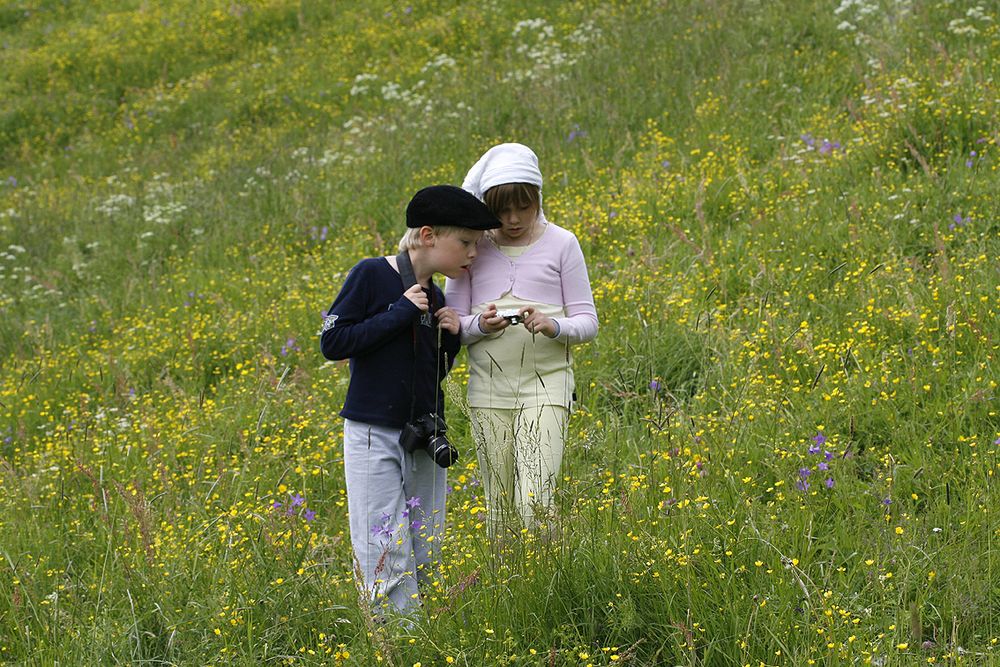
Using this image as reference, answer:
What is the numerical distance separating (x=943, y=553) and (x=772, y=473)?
81 cm

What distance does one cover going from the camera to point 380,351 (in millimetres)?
3531

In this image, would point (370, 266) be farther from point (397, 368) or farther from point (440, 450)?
point (440, 450)

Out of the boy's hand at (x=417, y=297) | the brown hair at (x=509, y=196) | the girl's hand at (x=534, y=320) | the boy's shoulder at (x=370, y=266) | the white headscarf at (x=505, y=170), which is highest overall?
the white headscarf at (x=505, y=170)

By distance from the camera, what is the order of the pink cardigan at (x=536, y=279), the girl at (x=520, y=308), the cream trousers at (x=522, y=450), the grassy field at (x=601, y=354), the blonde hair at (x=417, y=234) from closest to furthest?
the grassy field at (x=601, y=354) → the cream trousers at (x=522, y=450) → the blonde hair at (x=417, y=234) → the girl at (x=520, y=308) → the pink cardigan at (x=536, y=279)

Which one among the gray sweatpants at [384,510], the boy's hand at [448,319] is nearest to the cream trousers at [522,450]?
the gray sweatpants at [384,510]

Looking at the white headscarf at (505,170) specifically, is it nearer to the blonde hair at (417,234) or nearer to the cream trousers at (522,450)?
the blonde hair at (417,234)

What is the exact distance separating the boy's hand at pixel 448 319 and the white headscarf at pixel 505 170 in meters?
0.47

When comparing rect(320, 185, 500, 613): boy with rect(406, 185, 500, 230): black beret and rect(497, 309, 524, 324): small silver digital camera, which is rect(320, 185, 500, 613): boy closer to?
rect(406, 185, 500, 230): black beret

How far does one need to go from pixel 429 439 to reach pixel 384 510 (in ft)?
1.00

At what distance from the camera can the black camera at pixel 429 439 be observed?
343 centimetres

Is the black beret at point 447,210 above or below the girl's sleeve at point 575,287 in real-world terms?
above

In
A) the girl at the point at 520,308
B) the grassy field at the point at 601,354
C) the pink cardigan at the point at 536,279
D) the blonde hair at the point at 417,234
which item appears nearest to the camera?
the grassy field at the point at 601,354

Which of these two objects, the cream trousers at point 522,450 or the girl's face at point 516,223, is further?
the girl's face at point 516,223

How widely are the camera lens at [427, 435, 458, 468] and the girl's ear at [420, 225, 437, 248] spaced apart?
0.68 m
